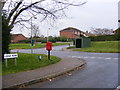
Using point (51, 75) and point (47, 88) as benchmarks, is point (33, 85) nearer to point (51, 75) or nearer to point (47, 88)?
point (47, 88)

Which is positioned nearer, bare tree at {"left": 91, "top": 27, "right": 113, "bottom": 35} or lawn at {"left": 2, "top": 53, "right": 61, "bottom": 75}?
lawn at {"left": 2, "top": 53, "right": 61, "bottom": 75}

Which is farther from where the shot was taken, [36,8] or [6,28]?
[36,8]

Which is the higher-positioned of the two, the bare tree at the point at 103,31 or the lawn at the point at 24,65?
the bare tree at the point at 103,31

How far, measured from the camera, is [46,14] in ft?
48.6

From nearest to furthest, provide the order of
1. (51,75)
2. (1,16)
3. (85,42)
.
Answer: (51,75) < (1,16) < (85,42)

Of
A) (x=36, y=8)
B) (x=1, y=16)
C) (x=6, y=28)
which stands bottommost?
(x=6, y=28)

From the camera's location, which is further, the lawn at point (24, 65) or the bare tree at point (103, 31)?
the bare tree at point (103, 31)

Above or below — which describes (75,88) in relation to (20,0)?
below

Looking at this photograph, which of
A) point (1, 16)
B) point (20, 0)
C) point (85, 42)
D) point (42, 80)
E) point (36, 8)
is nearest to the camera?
point (42, 80)

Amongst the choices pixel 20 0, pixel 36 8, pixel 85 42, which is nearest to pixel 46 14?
pixel 36 8

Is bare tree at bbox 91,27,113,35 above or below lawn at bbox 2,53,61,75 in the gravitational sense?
above

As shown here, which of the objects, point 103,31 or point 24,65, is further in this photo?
point 103,31

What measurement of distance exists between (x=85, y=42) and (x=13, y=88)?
28987 millimetres

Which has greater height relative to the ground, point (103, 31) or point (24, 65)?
point (103, 31)
